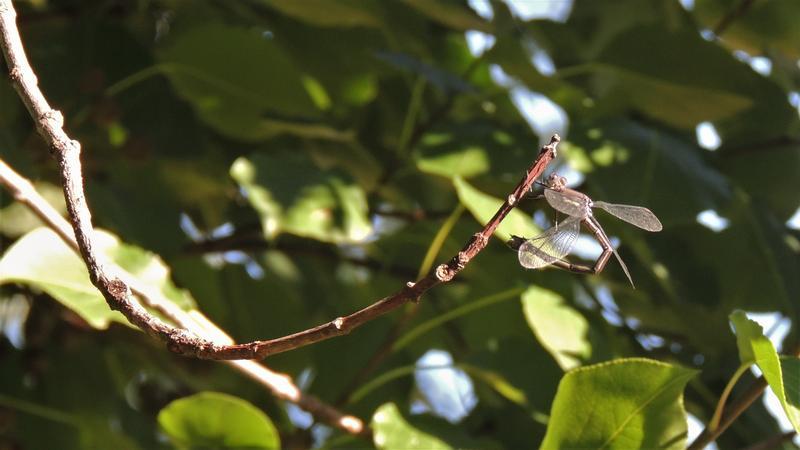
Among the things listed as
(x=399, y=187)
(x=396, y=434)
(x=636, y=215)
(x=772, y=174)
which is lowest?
(x=636, y=215)

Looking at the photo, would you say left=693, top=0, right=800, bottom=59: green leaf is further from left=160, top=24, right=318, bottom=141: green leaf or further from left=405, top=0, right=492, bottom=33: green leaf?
left=160, top=24, right=318, bottom=141: green leaf

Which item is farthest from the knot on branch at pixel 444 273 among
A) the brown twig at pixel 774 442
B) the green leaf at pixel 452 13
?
the green leaf at pixel 452 13

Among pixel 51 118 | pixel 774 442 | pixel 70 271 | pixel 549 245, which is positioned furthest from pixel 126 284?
pixel 774 442

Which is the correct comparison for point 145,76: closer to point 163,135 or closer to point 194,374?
point 163,135

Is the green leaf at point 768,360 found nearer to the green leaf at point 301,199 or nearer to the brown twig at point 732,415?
the brown twig at point 732,415

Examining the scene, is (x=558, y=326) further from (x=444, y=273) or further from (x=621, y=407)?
(x=444, y=273)

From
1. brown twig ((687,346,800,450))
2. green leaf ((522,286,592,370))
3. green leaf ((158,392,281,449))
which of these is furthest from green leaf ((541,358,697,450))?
green leaf ((158,392,281,449))
